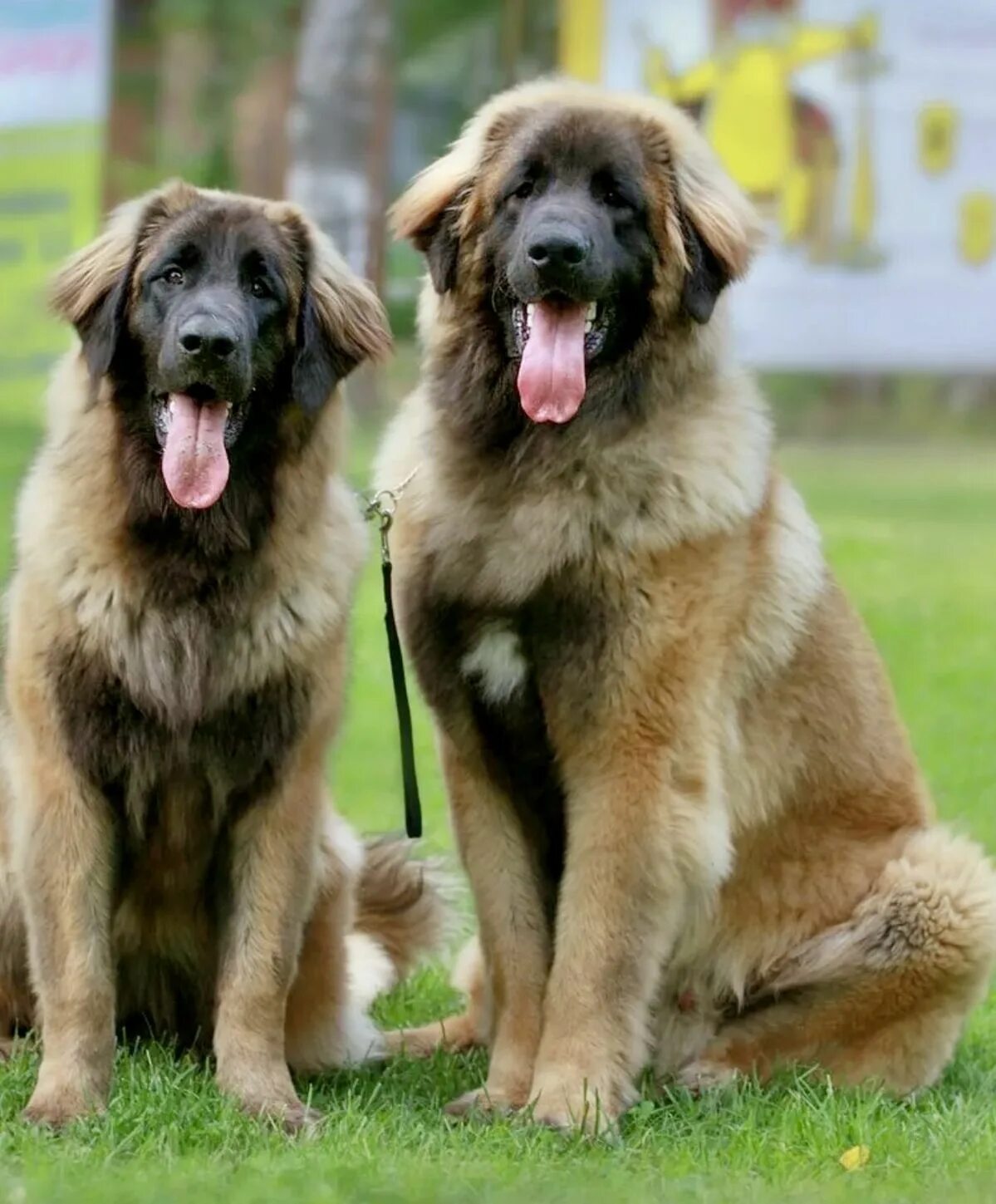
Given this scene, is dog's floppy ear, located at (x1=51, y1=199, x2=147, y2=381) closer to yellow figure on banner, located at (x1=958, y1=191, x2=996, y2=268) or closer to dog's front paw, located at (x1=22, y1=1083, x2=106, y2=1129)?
dog's front paw, located at (x1=22, y1=1083, x2=106, y2=1129)

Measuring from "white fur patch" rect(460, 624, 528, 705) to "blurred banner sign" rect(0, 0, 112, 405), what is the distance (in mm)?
13760

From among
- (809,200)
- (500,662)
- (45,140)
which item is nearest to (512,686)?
(500,662)

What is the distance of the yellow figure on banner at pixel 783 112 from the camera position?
65.1 feet

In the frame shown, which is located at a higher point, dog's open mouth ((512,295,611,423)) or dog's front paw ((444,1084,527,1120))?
dog's open mouth ((512,295,611,423))

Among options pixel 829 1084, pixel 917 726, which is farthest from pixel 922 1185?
pixel 917 726

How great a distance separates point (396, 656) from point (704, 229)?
4.35 ft

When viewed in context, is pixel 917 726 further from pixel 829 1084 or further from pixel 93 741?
pixel 93 741

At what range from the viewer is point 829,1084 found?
Answer: 186 inches

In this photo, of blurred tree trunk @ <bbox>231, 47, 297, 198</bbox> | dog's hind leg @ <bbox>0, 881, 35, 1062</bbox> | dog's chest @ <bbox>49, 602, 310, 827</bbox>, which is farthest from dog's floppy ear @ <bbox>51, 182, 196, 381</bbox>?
blurred tree trunk @ <bbox>231, 47, 297, 198</bbox>

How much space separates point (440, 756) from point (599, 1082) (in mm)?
895

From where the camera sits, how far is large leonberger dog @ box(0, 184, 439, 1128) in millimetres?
4402

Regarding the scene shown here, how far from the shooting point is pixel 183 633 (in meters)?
4.46

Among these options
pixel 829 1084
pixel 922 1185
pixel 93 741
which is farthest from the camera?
pixel 829 1084

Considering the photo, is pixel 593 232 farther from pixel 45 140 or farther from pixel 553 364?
pixel 45 140
